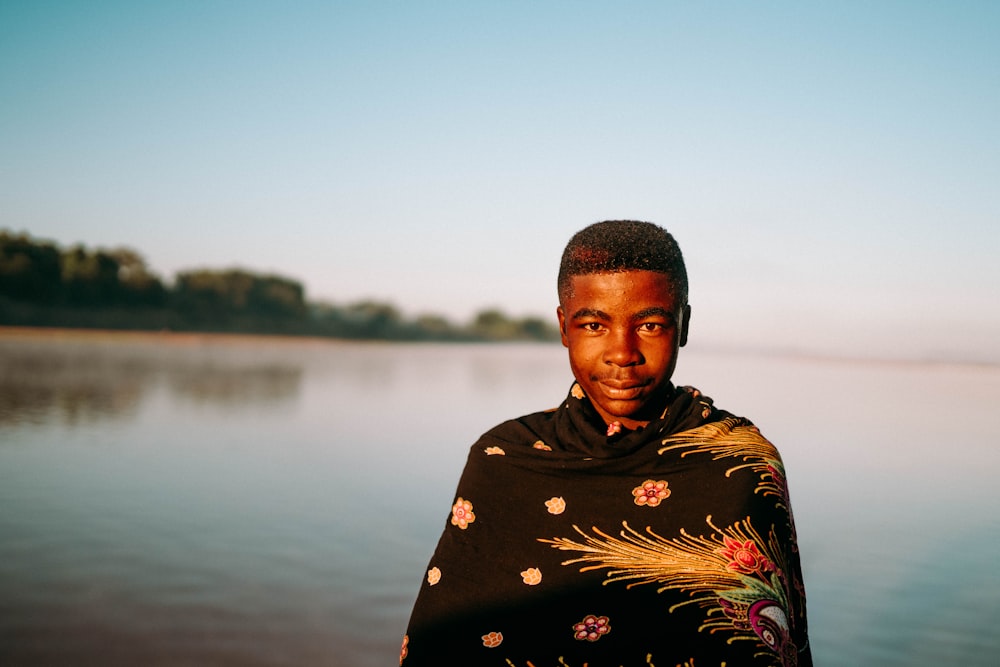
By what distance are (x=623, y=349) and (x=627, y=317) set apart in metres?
0.08

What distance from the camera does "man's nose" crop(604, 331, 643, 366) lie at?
1.98m

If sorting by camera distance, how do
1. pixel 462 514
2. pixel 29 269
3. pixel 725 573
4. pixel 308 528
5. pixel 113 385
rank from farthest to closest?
pixel 29 269 → pixel 113 385 → pixel 308 528 → pixel 462 514 → pixel 725 573

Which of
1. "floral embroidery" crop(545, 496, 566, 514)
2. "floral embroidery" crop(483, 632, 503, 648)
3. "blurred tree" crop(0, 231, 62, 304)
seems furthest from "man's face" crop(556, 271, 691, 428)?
"blurred tree" crop(0, 231, 62, 304)

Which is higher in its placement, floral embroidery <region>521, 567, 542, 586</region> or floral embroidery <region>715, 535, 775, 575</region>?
floral embroidery <region>715, 535, 775, 575</region>

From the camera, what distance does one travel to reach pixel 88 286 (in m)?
53.0

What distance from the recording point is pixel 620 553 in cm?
200

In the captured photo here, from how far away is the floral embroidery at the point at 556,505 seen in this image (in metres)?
2.09

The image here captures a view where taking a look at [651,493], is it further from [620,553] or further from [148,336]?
[148,336]

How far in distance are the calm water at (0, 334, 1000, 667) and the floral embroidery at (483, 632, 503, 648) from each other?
243 centimetres

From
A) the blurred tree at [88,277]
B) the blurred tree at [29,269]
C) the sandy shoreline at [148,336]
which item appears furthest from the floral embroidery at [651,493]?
the blurred tree at [88,277]

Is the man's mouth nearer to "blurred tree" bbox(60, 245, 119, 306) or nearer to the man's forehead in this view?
the man's forehead

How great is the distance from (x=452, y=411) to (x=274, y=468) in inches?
276

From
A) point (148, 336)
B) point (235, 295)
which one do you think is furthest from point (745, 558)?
point (235, 295)

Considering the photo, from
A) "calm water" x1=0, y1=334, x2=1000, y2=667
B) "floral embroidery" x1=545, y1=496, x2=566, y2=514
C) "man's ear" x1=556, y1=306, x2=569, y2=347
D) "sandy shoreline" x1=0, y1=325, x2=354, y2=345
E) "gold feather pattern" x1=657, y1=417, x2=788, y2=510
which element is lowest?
"sandy shoreline" x1=0, y1=325, x2=354, y2=345
